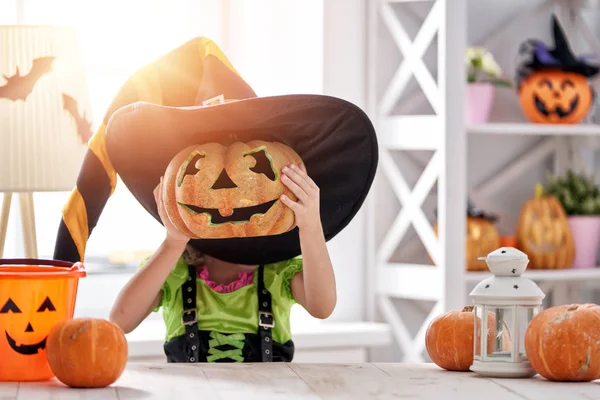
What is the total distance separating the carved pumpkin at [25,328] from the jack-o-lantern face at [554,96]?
1.93 metres

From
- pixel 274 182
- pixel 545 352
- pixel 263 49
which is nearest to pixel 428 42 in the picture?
pixel 263 49

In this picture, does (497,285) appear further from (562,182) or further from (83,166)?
(562,182)

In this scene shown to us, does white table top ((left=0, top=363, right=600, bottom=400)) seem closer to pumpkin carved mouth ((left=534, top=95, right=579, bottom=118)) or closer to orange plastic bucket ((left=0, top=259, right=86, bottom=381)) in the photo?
orange plastic bucket ((left=0, top=259, right=86, bottom=381))

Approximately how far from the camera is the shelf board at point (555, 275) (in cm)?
272

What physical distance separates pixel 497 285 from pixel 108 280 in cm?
174

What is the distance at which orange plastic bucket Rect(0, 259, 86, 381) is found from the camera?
1271mm

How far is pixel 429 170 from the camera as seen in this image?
9.08 feet

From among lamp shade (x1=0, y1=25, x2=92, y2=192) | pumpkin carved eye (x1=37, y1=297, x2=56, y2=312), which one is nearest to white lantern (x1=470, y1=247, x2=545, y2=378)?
pumpkin carved eye (x1=37, y1=297, x2=56, y2=312)

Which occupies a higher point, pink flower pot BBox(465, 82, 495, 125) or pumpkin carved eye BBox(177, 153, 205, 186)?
pink flower pot BBox(465, 82, 495, 125)

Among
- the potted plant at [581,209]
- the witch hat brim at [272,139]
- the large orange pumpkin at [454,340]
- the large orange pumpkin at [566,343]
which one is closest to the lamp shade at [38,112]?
the witch hat brim at [272,139]

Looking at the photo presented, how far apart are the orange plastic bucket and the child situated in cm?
35

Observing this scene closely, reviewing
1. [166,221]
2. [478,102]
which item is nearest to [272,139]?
[166,221]

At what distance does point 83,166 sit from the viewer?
1.76 m

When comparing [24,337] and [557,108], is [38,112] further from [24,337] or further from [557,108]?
[557,108]
